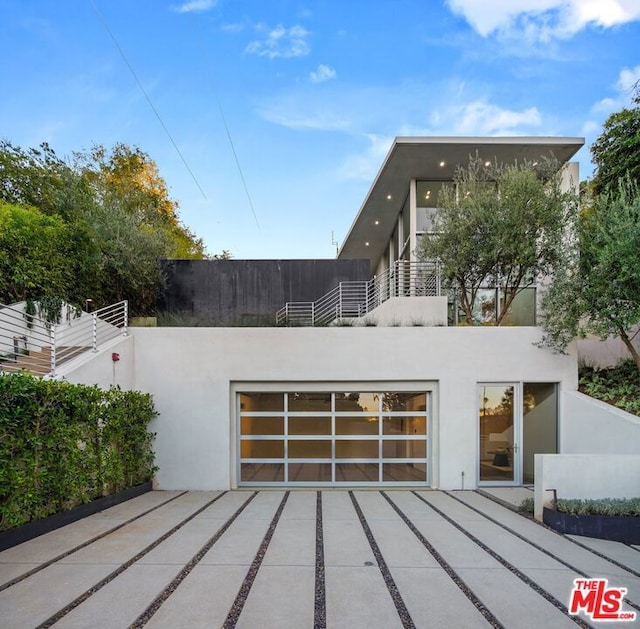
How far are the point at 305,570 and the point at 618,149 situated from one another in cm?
1408

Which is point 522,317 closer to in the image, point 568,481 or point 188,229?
point 568,481

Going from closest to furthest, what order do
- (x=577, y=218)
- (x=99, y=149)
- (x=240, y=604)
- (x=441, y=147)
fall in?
(x=240, y=604) → (x=577, y=218) → (x=441, y=147) → (x=99, y=149)

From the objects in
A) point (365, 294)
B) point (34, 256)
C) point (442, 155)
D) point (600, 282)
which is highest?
point (442, 155)

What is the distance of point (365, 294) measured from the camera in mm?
11227

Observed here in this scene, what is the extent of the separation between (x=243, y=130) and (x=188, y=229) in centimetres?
1222

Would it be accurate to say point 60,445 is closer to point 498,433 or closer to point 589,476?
point 589,476

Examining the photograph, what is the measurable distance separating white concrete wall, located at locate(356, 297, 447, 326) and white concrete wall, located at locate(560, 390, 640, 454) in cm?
290

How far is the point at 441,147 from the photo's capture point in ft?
36.2

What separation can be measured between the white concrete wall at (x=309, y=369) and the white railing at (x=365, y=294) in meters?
1.87

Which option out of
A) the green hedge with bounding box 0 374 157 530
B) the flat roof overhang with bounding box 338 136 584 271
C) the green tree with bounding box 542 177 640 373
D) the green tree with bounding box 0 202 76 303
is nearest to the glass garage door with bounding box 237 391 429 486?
the green hedge with bounding box 0 374 157 530

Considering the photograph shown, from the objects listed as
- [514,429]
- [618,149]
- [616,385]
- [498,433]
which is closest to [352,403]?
[498,433]

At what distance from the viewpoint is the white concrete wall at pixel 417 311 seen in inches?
331

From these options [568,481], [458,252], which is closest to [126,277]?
[458,252]

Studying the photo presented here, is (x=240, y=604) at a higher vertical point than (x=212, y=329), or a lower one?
lower
